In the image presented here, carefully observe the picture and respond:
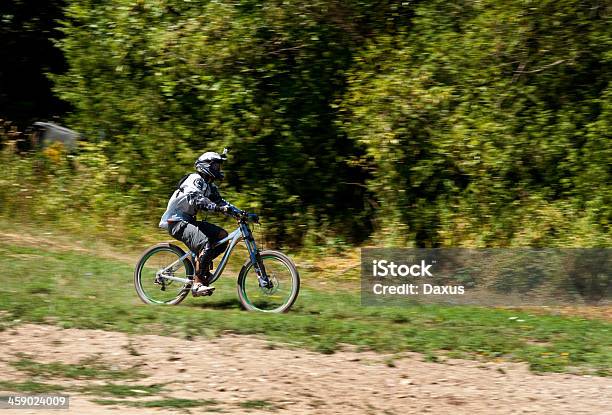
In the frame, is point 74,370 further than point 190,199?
No

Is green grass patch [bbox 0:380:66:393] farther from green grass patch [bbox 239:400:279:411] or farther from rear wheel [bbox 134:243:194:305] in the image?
rear wheel [bbox 134:243:194:305]

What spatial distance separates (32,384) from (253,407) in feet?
6.47

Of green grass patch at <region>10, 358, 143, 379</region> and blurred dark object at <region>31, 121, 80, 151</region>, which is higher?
blurred dark object at <region>31, 121, 80, 151</region>

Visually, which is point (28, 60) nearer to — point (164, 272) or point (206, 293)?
point (164, 272)

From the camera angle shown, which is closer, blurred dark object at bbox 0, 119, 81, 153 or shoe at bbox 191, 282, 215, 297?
shoe at bbox 191, 282, 215, 297

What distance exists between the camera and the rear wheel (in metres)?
11.5

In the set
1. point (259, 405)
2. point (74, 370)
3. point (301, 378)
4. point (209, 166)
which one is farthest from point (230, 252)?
point (259, 405)

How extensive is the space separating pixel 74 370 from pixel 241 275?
279 centimetres

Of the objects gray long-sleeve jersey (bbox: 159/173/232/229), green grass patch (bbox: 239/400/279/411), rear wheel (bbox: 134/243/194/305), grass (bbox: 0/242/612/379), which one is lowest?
green grass patch (bbox: 239/400/279/411)

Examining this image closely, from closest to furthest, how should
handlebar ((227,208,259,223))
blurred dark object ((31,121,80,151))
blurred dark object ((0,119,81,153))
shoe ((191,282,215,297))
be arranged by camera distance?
handlebar ((227,208,259,223)) < shoe ((191,282,215,297)) < blurred dark object ((0,119,81,153)) < blurred dark object ((31,121,80,151))

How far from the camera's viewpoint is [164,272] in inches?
452

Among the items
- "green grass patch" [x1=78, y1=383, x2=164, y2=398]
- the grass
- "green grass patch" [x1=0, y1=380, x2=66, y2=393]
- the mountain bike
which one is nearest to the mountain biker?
the mountain bike

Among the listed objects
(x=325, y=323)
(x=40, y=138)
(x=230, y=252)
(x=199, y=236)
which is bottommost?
(x=325, y=323)

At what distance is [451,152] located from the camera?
49.5 feet
